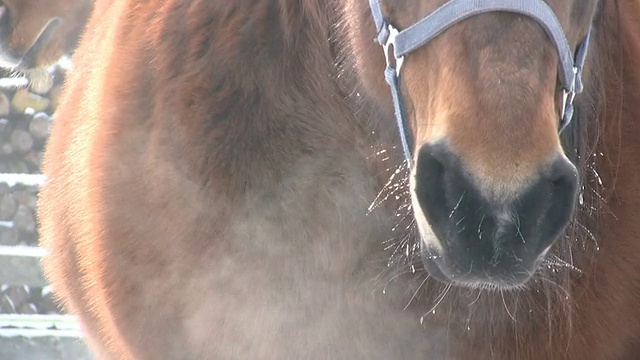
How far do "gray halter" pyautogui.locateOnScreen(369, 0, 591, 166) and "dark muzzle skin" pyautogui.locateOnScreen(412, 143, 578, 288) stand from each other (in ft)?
0.68

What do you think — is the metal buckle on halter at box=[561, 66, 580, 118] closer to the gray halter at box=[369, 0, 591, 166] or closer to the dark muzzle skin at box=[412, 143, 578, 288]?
the gray halter at box=[369, 0, 591, 166]

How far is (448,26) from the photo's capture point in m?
1.49

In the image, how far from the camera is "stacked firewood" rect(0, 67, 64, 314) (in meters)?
5.02

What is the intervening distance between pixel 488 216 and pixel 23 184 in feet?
13.2

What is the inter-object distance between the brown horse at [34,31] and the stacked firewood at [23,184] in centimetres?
231

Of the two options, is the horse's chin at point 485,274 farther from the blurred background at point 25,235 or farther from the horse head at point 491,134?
the blurred background at point 25,235

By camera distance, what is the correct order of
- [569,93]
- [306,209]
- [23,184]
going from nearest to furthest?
[569,93] → [306,209] → [23,184]

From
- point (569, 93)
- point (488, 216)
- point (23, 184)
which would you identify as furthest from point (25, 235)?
point (488, 216)

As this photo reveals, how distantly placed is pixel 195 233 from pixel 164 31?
449 millimetres

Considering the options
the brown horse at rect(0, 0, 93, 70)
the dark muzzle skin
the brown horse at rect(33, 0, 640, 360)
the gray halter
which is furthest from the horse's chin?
the brown horse at rect(0, 0, 93, 70)

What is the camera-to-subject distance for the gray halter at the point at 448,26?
146 cm

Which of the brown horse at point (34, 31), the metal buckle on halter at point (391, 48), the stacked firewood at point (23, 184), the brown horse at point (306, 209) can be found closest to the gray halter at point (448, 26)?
the metal buckle on halter at point (391, 48)

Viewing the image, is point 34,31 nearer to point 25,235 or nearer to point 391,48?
point 391,48

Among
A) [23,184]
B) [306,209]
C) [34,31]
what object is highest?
[34,31]
